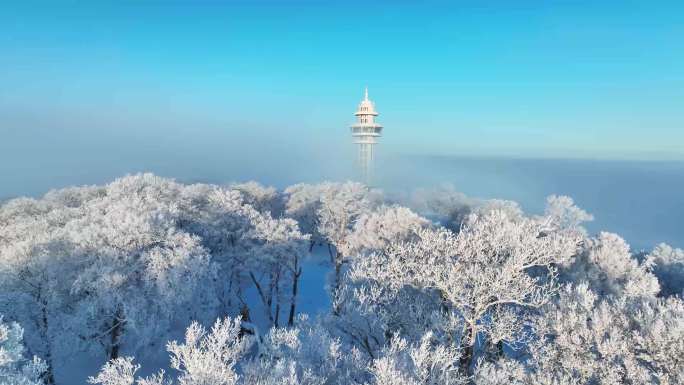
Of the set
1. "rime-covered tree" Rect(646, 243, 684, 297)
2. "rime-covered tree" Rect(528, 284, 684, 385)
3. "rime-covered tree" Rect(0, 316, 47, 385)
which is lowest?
"rime-covered tree" Rect(646, 243, 684, 297)

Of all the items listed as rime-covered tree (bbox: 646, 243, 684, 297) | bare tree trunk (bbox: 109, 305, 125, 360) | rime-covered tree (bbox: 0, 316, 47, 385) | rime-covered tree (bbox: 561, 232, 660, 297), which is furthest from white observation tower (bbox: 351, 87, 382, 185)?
rime-covered tree (bbox: 0, 316, 47, 385)

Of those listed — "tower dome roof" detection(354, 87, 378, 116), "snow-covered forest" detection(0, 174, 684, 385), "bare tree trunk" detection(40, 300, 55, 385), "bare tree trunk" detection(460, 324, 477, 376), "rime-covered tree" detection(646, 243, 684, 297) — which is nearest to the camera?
"snow-covered forest" detection(0, 174, 684, 385)

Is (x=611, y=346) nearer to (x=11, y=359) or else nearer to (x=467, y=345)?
(x=467, y=345)

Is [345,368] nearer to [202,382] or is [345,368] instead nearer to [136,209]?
[202,382]

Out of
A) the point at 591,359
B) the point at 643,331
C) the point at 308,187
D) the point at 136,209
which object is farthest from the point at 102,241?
the point at 308,187

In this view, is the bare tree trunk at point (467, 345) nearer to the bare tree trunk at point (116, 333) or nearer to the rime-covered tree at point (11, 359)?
the rime-covered tree at point (11, 359)

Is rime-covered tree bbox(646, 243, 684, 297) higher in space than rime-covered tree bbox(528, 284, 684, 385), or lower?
lower

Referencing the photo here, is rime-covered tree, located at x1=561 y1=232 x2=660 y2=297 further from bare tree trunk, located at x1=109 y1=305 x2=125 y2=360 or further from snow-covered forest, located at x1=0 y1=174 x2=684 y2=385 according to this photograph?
bare tree trunk, located at x1=109 y1=305 x2=125 y2=360
